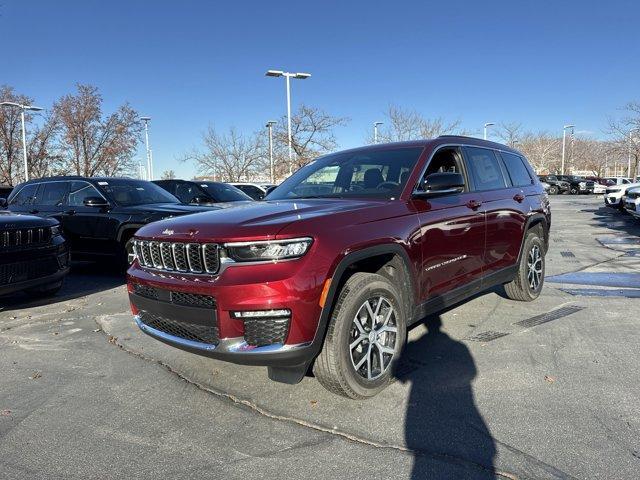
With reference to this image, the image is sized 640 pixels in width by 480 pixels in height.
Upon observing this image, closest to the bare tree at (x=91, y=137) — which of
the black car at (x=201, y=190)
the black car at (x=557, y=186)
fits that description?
the black car at (x=201, y=190)

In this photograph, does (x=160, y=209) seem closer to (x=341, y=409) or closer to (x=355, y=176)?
(x=355, y=176)

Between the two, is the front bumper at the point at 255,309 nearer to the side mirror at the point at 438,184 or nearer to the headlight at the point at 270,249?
the headlight at the point at 270,249

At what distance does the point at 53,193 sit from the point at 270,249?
24.4ft

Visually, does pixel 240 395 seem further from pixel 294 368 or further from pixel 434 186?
pixel 434 186

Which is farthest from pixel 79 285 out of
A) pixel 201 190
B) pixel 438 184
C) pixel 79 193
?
pixel 438 184

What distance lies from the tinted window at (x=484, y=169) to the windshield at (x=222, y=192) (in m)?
7.50

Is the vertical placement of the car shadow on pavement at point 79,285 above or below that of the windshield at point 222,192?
below

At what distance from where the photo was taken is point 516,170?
19.7 feet

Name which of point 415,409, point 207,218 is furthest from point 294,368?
point 207,218

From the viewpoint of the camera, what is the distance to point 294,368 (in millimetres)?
3098

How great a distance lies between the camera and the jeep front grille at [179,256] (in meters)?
3.13

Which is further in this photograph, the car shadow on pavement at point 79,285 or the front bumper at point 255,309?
the car shadow on pavement at point 79,285

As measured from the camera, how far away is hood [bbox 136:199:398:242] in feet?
10.0

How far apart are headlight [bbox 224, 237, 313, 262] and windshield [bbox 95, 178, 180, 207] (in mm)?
5972
